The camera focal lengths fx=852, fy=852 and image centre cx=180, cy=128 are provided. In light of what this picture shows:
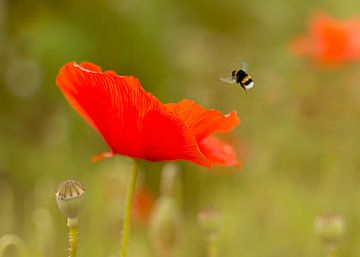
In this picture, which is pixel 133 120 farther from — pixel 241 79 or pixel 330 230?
pixel 330 230

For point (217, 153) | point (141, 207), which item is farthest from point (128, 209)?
point (141, 207)

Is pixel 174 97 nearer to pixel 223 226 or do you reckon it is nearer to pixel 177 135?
pixel 223 226

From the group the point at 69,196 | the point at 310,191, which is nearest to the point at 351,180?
the point at 310,191

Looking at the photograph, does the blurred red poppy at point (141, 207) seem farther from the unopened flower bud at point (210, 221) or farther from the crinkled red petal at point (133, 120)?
the crinkled red petal at point (133, 120)

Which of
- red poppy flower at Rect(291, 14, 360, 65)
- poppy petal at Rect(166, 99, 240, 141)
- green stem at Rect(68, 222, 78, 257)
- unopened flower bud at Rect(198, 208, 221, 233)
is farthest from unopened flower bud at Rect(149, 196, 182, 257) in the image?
red poppy flower at Rect(291, 14, 360, 65)

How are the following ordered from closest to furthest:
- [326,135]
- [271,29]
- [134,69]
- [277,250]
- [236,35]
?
1. [277,250]
2. [326,135]
3. [134,69]
4. [236,35]
5. [271,29]

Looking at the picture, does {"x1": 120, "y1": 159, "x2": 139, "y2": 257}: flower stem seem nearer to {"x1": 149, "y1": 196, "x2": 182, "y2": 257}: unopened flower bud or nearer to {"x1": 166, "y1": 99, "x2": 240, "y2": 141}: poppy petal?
{"x1": 166, "y1": 99, "x2": 240, "y2": 141}: poppy petal
